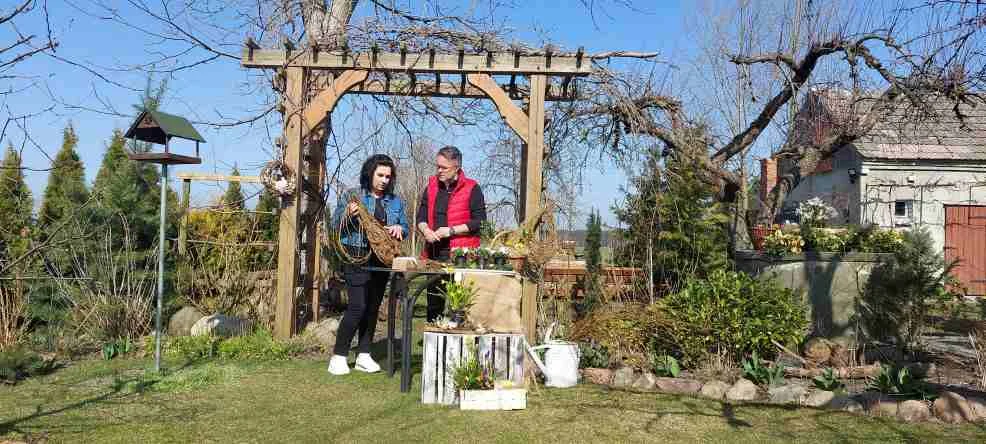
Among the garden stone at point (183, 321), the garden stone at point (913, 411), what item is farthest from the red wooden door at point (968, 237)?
the garden stone at point (183, 321)

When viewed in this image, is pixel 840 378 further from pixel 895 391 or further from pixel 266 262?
pixel 266 262

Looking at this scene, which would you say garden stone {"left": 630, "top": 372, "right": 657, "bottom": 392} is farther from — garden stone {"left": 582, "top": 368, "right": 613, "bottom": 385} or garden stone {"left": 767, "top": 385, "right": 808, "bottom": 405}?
garden stone {"left": 767, "top": 385, "right": 808, "bottom": 405}

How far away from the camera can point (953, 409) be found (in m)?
3.99

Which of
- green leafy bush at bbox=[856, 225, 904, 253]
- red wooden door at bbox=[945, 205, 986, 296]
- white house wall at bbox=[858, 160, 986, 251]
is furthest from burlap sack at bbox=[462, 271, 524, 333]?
red wooden door at bbox=[945, 205, 986, 296]

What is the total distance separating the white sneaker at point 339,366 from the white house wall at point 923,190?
12759 millimetres

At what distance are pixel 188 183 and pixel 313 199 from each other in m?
1.63

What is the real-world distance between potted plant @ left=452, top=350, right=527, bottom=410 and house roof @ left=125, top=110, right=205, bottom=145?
8.45 ft

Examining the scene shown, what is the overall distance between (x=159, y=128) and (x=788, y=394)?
456 centimetres

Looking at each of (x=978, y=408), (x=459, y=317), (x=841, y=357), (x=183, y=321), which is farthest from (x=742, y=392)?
(x=183, y=321)

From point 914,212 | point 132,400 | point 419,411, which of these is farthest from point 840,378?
point 914,212

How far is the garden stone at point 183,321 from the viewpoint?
274 inches

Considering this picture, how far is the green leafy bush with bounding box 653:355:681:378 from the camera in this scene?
198 inches

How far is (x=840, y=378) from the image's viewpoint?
524cm

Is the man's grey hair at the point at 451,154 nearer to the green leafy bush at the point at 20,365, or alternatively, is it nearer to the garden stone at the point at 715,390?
the garden stone at the point at 715,390
